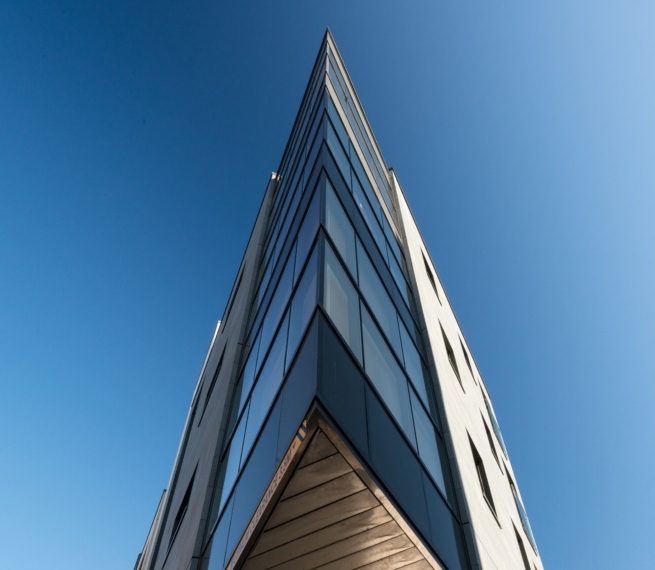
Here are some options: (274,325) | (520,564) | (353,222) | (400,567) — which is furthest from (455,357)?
(400,567)

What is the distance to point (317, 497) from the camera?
5977mm

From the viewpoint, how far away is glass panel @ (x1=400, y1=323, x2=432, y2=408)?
10.0m

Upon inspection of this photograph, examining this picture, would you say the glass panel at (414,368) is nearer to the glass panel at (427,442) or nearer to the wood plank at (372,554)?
the glass panel at (427,442)

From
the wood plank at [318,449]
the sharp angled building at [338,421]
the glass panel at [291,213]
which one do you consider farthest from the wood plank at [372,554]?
the glass panel at [291,213]

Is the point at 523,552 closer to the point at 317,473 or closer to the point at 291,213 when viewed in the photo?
the point at 317,473

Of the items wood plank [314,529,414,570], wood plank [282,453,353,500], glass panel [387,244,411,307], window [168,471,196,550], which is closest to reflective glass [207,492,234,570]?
wood plank [314,529,414,570]

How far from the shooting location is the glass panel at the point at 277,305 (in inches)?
390

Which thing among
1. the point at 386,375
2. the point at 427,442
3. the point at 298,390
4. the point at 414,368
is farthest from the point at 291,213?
the point at 298,390

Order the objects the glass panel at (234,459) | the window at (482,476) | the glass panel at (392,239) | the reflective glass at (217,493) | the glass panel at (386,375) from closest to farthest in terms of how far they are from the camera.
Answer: the glass panel at (386,375), the glass panel at (234,459), the reflective glass at (217,493), the window at (482,476), the glass panel at (392,239)

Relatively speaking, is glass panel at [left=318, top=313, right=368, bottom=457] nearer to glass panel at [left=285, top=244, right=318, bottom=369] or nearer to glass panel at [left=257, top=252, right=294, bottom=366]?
glass panel at [left=285, top=244, right=318, bottom=369]

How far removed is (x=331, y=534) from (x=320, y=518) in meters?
0.34

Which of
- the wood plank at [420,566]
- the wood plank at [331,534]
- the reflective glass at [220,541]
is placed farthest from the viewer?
the reflective glass at [220,541]

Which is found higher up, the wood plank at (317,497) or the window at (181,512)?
the window at (181,512)

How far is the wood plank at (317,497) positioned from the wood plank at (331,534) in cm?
41
